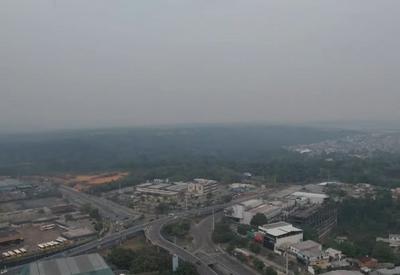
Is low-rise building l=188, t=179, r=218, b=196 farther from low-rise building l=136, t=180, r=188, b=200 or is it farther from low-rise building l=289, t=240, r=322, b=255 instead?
low-rise building l=289, t=240, r=322, b=255

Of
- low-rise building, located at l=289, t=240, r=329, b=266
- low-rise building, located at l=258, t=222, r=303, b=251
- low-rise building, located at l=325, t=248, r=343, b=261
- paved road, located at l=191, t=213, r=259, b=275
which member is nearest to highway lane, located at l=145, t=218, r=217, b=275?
paved road, located at l=191, t=213, r=259, b=275

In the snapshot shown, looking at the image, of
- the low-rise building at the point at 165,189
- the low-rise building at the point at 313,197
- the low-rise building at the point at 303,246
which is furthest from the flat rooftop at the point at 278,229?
the low-rise building at the point at 165,189

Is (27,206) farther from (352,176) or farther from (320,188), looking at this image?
(352,176)

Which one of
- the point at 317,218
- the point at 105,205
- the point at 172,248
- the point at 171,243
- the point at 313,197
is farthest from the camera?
the point at 105,205

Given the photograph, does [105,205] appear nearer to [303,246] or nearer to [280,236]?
[280,236]

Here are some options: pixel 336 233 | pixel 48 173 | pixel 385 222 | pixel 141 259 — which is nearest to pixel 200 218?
pixel 336 233

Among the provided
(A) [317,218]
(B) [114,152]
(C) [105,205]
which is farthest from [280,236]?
(B) [114,152]
